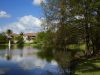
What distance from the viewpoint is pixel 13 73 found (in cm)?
2958

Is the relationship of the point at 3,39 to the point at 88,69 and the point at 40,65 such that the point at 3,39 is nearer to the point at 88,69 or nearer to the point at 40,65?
the point at 40,65

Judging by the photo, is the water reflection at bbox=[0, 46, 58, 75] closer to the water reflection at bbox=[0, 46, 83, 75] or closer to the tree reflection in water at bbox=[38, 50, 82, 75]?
the water reflection at bbox=[0, 46, 83, 75]

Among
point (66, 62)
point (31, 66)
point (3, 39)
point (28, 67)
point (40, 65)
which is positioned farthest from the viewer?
point (3, 39)

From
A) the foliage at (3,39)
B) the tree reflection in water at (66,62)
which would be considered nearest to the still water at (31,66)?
the tree reflection in water at (66,62)

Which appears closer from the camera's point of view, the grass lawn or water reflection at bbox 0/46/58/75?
the grass lawn

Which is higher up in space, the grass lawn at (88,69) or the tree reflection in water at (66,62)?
the grass lawn at (88,69)

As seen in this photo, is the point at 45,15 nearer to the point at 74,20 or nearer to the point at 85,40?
the point at 74,20

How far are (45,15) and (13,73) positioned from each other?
1513 cm

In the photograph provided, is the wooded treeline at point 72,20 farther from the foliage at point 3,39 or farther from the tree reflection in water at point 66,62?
the foliage at point 3,39

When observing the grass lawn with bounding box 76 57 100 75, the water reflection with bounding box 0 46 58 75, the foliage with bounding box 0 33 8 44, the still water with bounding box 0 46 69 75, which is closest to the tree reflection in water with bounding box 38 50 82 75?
the still water with bounding box 0 46 69 75

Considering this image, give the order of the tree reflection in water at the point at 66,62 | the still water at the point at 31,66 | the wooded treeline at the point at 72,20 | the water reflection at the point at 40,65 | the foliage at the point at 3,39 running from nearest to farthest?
the tree reflection in water at the point at 66,62 → the water reflection at the point at 40,65 → the still water at the point at 31,66 → the wooded treeline at the point at 72,20 → the foliage at the point at 3,39

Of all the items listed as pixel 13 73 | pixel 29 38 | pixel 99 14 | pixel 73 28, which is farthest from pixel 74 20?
pixel 29 38

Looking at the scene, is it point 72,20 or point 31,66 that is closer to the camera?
point 31,66

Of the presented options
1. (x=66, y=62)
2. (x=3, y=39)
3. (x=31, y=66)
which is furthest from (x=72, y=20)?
(x=3, y=39)
